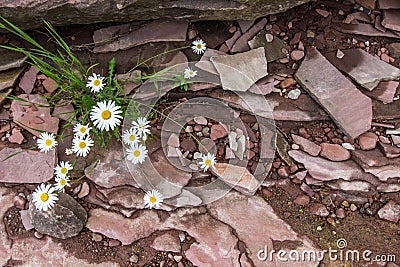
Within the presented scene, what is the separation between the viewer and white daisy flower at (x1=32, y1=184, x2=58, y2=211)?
203 cm

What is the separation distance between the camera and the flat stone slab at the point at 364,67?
2.38 m

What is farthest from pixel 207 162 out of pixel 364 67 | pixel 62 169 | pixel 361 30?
pixel 361 30

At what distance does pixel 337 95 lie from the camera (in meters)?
2.33

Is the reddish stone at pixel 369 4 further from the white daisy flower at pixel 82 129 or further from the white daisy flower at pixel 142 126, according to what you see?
the white daisy flower at pixel 82 129

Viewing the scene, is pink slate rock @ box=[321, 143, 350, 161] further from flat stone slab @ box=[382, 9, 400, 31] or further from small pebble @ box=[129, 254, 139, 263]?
small pebble @ box=[129, 254, 139, 263]

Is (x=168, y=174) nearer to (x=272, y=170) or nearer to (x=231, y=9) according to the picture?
(x=272, y=170)

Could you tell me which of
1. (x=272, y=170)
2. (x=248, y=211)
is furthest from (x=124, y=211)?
(x=272, y=170)

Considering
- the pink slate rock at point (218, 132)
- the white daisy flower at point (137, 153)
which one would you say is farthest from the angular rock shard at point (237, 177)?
the white daisy flower at point (137, 153)

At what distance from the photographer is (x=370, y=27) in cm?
251

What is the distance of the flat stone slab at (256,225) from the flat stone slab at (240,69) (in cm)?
58

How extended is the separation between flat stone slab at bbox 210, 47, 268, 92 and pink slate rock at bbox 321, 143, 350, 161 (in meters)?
0.50

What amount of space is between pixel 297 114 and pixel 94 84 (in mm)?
1055

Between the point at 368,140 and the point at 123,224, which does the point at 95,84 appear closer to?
the point at 123,224

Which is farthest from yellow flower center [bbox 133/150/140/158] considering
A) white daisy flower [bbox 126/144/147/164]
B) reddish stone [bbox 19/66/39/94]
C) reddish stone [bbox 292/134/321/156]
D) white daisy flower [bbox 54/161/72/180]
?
reddish stone [bbox 292/134/321/156]
